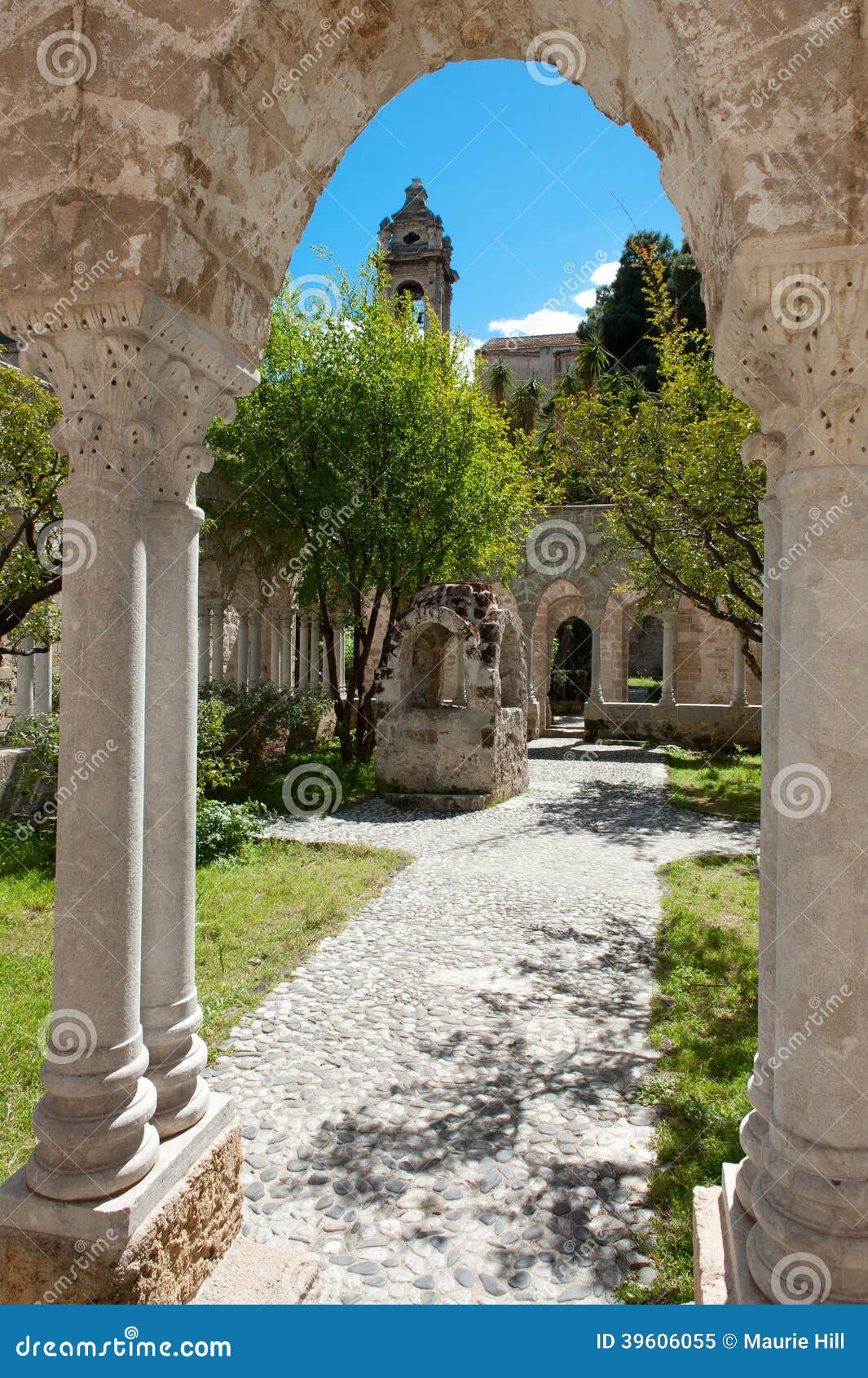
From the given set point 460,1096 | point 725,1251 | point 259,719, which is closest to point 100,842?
point 725,1251

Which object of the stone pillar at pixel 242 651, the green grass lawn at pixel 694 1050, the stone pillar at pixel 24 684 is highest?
the stone pillar at pixel 242 651

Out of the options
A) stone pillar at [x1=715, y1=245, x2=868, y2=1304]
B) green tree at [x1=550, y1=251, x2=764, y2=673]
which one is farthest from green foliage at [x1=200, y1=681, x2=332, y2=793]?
stone pillar at [x1=715, y1=245, x2=868, y2=1304]

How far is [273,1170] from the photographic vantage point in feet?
10.2

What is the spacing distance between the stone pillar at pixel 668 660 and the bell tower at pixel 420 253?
65.0 feet

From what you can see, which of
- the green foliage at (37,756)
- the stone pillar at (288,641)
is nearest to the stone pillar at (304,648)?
the stone pillar at (288,641)

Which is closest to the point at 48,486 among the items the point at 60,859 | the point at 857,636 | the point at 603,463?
the point at 60,859

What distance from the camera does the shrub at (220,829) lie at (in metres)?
7.70

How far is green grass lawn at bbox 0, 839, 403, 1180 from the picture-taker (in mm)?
3797

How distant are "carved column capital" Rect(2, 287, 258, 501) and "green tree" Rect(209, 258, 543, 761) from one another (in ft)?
33.4

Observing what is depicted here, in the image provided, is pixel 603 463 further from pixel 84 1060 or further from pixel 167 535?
pixel 84 1060

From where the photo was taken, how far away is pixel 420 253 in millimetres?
33500

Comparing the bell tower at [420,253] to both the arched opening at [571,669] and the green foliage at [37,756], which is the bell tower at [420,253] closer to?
the arched opening at [571,669]

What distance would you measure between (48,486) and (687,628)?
64.6ft

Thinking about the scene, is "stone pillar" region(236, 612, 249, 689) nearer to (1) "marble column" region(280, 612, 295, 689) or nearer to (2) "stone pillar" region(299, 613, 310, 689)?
(1) "marble column" region(280, 612, 295, 689)
